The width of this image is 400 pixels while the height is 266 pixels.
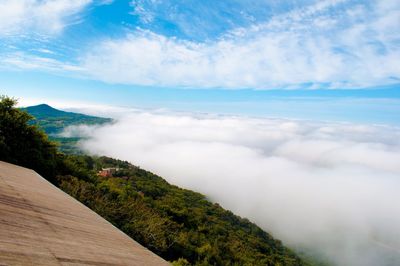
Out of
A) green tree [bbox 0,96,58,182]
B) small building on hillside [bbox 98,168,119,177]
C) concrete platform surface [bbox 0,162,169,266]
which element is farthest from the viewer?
small building on hillside [bbox 98,168,119,177]

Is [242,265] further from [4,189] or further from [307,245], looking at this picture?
[307,245]

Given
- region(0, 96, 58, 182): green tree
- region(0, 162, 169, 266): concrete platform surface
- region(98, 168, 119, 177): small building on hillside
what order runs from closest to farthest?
1. region(0, 162, 169, 266): concrete platform surface
2. region(0, 96, 58, 182): green tree
3. region(98, 168, 119, 177): small building on hillside

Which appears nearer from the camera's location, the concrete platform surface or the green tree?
the concrete platform surface

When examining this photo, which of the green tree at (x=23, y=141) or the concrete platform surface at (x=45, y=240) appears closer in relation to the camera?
the concrete platform surface at (x=45, y=240)

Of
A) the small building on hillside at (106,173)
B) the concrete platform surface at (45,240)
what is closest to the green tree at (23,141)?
the concrete platform surface at (45,240)

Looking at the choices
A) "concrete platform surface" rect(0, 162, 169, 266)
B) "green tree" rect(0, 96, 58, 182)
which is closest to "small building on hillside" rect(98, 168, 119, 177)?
"green tree" rect(0, 96, 58, 182)

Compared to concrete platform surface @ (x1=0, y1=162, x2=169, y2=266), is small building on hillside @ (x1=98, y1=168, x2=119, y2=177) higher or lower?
lower

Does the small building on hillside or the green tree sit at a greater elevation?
the green tree

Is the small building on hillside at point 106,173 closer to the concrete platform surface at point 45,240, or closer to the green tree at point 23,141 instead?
the green tree at point 23,141

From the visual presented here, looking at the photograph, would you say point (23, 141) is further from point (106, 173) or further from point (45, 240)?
point (106, 173)

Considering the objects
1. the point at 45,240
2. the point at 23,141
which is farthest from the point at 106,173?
the point at 45,240

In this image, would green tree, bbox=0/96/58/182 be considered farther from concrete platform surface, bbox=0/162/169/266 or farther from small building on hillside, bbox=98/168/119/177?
small building on hillside, bbox=98/168/119/177

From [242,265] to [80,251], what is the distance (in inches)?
855

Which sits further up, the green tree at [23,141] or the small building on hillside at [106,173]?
the green tree at [23,141]
